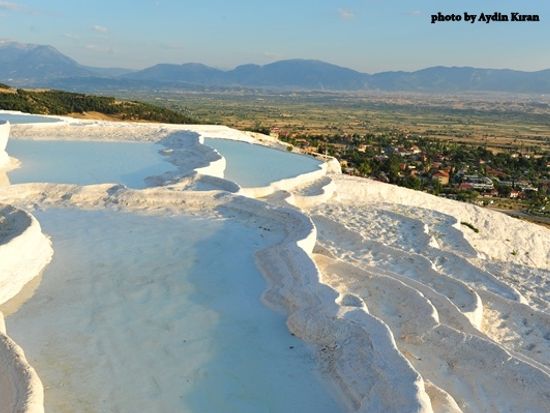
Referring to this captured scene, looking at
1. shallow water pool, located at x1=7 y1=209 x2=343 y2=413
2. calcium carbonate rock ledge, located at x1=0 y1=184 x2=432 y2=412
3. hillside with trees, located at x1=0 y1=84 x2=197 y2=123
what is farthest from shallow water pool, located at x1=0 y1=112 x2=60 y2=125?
shallow water pool, located at x1=7 y1=209 x2=343 y2=413

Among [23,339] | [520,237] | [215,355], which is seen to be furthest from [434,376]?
[520,237]

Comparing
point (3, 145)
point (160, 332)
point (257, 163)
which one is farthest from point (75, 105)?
point (160, 332)

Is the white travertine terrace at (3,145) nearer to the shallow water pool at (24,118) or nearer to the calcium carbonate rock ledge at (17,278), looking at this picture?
the calcium carbonate rock ledge at (17,278)

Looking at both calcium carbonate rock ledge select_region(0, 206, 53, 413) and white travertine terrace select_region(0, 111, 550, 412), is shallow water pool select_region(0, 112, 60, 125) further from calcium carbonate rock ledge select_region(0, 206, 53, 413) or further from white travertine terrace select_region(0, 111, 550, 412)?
calcium carbonate rock ledge select_region(0, 206, 53, 413)

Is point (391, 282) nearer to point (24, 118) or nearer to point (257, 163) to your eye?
point (257, 163)

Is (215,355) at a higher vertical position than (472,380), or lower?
higher

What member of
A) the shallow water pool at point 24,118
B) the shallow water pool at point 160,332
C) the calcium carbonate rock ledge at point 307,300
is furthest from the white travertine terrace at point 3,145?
the shallow water pool at point 24,118

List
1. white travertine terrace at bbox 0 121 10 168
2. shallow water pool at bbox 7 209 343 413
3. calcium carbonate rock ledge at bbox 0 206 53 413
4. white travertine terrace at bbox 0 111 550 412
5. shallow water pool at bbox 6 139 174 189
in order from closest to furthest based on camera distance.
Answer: calcium carbonate rock ledge at bbox 0 206 53 413
shallow water pool at bbox 7 209 343 413
white travertine terrace at bbox 0 111 550 412
shallow water pool at bbox 6 139 174 189
white travertine terrace at bbox 0 121 10 168

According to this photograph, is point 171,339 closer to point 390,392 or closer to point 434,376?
point 390,392
